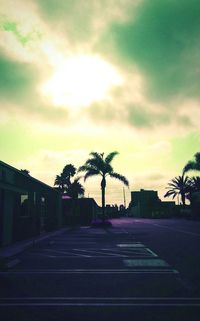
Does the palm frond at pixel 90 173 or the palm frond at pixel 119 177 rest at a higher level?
the palm frond at pixel 90 173

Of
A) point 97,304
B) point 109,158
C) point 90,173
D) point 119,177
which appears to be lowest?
point 97,304

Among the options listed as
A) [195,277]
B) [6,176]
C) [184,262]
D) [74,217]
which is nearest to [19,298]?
[195,277]

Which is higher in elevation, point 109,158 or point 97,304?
point 109,158

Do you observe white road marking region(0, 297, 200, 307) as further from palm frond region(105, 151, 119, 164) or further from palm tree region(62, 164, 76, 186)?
palm tree region(62, 164, 76, 186)

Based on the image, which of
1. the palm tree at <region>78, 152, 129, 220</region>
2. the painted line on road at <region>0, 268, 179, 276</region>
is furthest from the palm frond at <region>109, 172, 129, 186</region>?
the painted line on road at <region>0, 268, 179, 276</region>

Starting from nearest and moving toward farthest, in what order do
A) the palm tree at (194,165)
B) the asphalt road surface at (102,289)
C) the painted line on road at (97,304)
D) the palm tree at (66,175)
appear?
the asphalt road surface at (102,289)
the painted line on road at (97,304)
the palm tree at (194,165)
the palm tree at (66,175)

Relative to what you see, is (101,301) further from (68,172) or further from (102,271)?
(68,172)

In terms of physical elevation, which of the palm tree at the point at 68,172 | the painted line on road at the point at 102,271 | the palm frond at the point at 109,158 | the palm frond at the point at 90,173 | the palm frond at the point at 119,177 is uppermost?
the palm tree at the point at 68,172

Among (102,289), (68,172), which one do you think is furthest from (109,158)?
(68,172)

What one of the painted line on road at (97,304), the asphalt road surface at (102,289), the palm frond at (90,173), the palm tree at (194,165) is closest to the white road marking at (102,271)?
the asphalt road surface at (102,289)

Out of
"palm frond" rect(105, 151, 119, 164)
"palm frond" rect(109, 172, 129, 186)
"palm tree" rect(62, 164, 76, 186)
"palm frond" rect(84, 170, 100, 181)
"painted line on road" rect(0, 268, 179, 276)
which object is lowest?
"painted line on road" rect(0, 268, 179, 276)

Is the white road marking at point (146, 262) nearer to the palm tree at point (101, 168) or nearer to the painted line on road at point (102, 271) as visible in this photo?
the painted line on road at point (102, 271)

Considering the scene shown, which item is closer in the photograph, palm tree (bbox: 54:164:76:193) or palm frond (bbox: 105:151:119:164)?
palm frond (bbox: 105:151:119:164)

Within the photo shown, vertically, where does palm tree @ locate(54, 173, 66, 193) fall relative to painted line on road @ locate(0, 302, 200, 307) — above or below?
above
